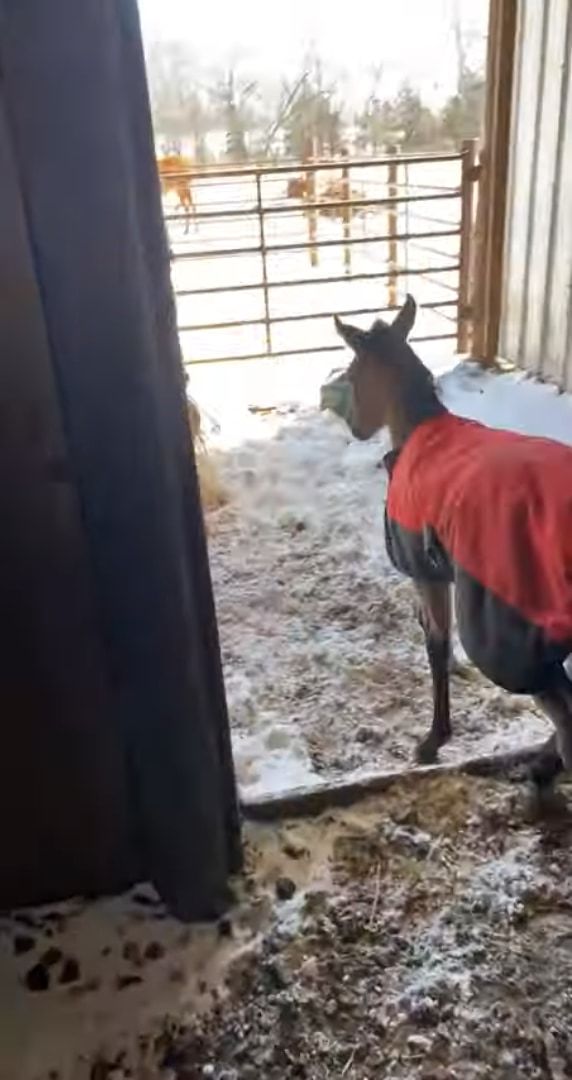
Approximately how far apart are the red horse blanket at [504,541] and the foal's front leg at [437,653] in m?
0.19

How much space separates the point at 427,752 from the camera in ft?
6.96

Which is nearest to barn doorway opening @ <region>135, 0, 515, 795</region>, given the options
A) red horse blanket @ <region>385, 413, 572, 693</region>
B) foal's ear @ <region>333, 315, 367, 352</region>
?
red horse blanket @ <region>385, 413, 572, 693</region>

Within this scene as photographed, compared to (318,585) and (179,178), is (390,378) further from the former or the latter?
(179,178)

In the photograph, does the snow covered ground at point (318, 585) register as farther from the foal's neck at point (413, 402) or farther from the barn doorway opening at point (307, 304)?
the foal's neck at point (413, 402)

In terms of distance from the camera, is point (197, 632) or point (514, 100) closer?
point (197, 632)

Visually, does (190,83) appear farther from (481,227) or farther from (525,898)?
(525,898)

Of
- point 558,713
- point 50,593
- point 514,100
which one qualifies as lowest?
point 558,713

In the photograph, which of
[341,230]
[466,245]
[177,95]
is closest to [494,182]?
[466,245]

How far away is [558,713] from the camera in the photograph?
169 centimetres

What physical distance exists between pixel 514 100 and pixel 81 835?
13.2 ft

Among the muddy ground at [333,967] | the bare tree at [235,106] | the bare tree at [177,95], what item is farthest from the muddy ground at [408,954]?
the bare tree at [235,106]

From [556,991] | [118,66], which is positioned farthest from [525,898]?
[118,66]

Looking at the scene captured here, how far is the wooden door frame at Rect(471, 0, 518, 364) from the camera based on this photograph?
14.4ft

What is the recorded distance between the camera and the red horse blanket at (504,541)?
1.51m
